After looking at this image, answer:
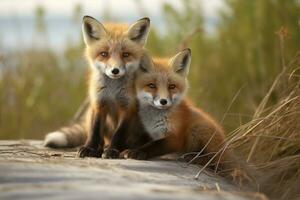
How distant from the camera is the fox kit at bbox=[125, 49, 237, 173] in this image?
166 inches

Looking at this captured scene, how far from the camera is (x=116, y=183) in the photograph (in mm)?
3031

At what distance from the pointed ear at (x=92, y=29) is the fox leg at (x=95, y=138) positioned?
0.52m

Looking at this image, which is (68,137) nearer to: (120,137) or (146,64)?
(120,137)

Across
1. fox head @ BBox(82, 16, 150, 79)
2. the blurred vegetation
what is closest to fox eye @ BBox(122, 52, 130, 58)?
fox head @ BBox(82, 16, 150, 79)

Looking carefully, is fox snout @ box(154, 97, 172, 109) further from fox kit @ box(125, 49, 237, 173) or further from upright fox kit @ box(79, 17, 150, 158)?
upright fox kit @ box(79, 17, 150, 158)

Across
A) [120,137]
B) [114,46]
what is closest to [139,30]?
[114,46]

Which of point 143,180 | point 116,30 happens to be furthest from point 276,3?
point 143,180

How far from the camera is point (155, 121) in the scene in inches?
169

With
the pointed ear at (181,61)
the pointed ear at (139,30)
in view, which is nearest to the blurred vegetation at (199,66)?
the pointed ear at (181,61)

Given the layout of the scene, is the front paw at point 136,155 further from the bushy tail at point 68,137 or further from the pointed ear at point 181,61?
the bushy tail at point 68,137

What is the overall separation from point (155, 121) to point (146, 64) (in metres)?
0.40

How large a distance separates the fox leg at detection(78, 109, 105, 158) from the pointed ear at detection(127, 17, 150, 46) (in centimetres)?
57

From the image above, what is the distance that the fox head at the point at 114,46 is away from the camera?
4312 mm

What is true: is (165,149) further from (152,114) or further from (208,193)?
(208,193)
